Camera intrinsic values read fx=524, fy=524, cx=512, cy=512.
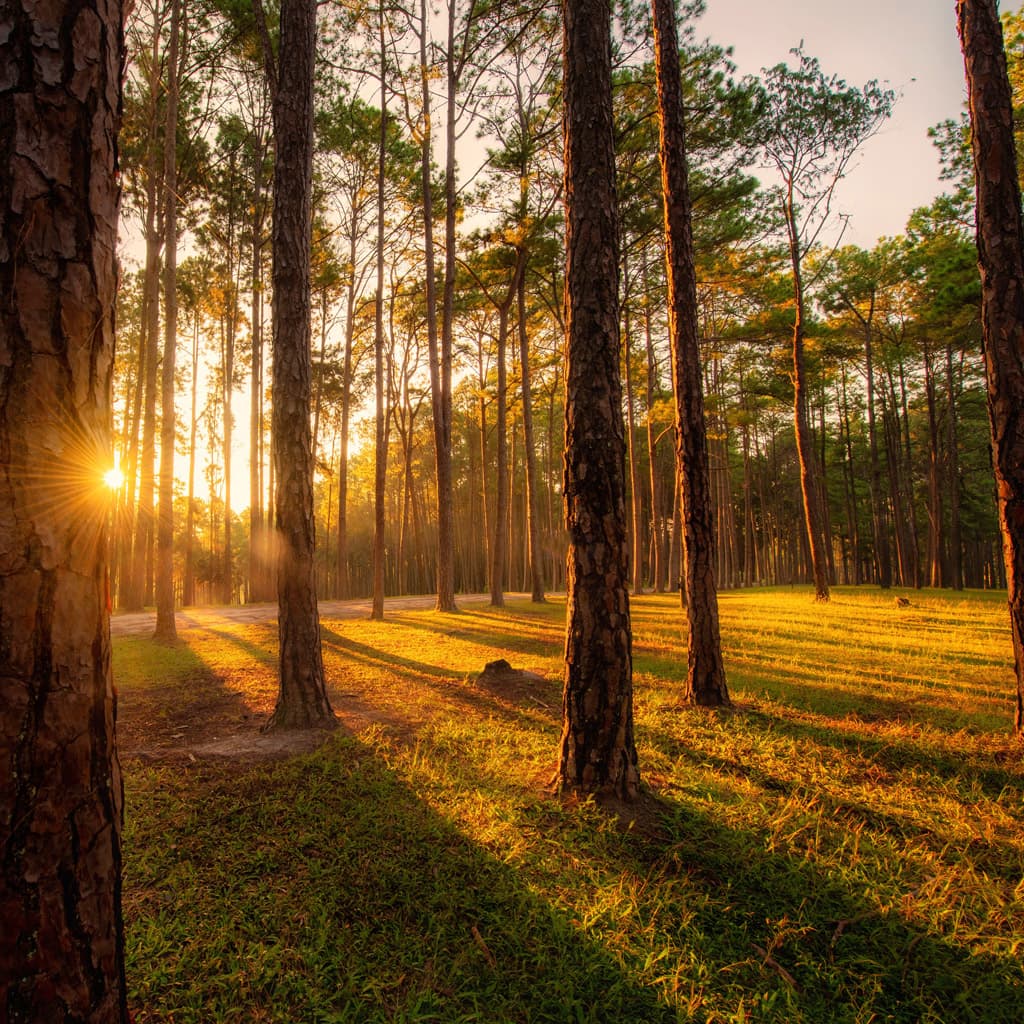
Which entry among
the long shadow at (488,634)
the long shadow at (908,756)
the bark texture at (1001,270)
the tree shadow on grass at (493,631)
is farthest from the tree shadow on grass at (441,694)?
the bark texture at (1001,270)

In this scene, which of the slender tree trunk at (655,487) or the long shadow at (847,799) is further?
the slender tree trunk at (655,487)

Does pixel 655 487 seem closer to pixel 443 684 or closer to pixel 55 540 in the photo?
pixel 443 684

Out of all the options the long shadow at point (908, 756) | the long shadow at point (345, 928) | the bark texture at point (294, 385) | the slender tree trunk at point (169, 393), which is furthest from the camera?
the slender tree trunk at point (169, 393)

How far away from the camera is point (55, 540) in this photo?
109 centimetres

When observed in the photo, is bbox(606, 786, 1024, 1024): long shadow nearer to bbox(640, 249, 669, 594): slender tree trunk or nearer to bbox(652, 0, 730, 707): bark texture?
bbox(652, 0, 730, 707): bark texture

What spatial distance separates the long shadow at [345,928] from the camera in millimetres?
1764

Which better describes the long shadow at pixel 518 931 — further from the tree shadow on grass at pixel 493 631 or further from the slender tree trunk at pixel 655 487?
the slender tree trunk at pixel 655 487

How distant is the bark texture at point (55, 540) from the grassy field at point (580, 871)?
1040 millimetres

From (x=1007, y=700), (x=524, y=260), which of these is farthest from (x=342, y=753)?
(x=524, y=260)

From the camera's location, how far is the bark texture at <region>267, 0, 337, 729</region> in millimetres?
4547

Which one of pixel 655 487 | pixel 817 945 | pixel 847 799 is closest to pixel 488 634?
pixel 847 799

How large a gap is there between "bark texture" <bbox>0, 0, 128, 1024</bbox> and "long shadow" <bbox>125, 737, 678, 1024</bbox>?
90 cm

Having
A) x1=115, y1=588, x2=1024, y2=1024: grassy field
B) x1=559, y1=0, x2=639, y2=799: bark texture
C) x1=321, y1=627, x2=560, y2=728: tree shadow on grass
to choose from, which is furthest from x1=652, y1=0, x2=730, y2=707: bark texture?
x1=559, y1=0, x2=639, y2=799: bark texture

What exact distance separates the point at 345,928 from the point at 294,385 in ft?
13.2
